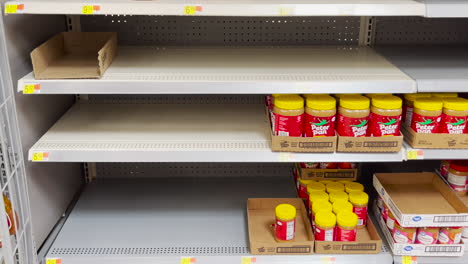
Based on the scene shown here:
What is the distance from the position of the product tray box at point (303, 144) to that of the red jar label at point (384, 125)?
0.17 meters

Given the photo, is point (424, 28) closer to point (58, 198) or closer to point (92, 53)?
point (92, 53)

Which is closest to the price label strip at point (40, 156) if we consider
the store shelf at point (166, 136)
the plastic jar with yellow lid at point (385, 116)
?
the store shelf at point (166, 136)

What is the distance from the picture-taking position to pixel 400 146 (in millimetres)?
1973

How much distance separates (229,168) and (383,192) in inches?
36.6

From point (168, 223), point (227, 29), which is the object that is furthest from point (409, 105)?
point (168, 223)

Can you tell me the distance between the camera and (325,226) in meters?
2.06

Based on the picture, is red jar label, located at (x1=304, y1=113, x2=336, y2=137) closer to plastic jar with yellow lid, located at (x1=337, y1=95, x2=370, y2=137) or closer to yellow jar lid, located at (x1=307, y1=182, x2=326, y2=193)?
plastic jar with yellow lid, located at (x1=337, y1=95, x2=370, y2=137)

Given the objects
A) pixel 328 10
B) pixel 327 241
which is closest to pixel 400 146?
pixel 327 241

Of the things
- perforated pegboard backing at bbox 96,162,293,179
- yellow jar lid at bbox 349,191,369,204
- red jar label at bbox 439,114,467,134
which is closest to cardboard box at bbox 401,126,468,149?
red jar label at bbox 439,114,467,134

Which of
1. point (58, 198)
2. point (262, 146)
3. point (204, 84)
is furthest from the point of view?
point (58, 198)

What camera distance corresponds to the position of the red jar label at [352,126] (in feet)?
6.36

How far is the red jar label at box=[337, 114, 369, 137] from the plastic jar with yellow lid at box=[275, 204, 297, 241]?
40 centimetres

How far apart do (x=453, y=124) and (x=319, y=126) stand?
550mm

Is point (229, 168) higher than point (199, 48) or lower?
lower
